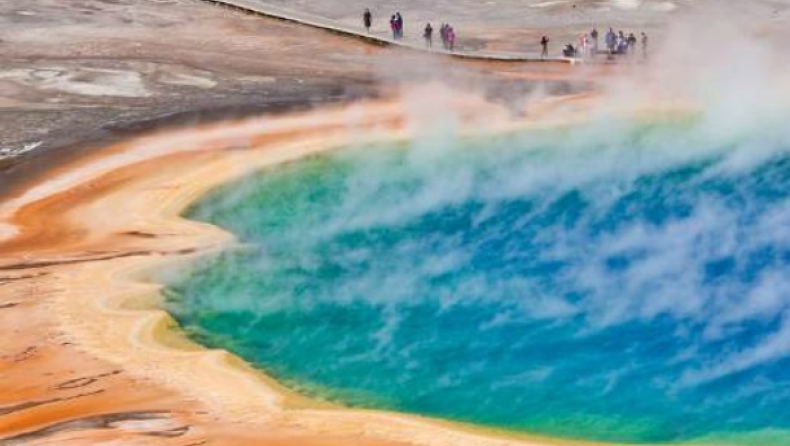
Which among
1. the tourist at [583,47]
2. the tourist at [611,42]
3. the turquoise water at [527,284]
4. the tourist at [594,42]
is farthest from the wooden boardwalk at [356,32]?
the turquoise water at [527,284]

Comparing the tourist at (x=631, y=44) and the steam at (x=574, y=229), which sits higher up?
the tourist at (x=631, y=44)

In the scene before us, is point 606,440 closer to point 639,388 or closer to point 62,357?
point 639,388

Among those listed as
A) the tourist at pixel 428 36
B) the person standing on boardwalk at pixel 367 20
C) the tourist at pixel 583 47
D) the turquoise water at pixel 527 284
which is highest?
the person standing on boardwalk at pixel 367 20

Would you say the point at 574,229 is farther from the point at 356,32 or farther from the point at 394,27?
the point at 356,32

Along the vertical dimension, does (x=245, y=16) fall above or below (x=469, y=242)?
above

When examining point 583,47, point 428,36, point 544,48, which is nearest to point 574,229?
point 544,48

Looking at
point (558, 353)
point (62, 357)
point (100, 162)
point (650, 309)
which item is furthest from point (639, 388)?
point (100, 162)

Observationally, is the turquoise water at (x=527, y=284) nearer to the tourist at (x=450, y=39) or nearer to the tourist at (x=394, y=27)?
the tourist at (x=450, y=39)
